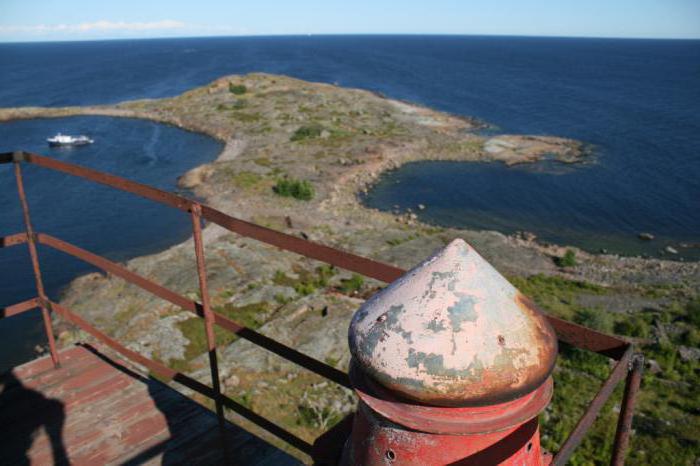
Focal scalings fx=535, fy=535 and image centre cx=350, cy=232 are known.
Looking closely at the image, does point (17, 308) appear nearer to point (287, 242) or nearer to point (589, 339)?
point (287, 242)

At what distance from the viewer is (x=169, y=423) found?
4.84 meters

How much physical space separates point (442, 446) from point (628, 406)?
0.77 meters

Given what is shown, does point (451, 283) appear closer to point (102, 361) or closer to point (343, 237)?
point (102, 361)

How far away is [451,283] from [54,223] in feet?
107

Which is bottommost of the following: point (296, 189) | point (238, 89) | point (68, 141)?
→ point (296, 189)

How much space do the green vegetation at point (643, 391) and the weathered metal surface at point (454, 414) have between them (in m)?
10.8

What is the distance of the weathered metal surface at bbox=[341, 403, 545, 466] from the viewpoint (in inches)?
75.7

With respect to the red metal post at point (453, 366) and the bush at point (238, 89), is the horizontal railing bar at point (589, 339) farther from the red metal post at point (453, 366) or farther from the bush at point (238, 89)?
the bush at point (238, 89)

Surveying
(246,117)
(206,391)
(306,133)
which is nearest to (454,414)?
(206,391)

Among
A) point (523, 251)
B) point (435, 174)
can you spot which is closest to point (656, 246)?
point (523, 251)

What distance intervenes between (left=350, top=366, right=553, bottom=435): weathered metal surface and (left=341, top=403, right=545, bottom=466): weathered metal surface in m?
0.08

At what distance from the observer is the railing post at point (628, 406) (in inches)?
80.9

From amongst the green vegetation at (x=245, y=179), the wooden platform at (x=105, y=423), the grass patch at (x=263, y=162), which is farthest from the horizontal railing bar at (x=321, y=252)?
the grass patch at (x=263, y=162)

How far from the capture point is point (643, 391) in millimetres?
14164
